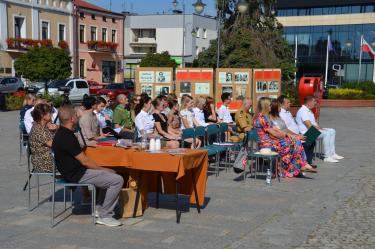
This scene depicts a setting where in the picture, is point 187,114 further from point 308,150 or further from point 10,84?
point 10,84

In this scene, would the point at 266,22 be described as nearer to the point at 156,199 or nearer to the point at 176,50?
the point at 156,199

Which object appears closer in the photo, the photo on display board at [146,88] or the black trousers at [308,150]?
the black trousers at [308,150]

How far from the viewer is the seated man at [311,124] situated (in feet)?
37.9

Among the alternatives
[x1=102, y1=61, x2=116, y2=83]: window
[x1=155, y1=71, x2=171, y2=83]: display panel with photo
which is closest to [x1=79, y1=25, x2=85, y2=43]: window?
[x1=102, y1=61, x2=116, y2=83]: window

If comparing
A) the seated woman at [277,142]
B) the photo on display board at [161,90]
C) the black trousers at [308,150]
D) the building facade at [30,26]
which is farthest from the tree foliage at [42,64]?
the seated woman at [277,142]

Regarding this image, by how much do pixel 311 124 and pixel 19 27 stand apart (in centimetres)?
3689

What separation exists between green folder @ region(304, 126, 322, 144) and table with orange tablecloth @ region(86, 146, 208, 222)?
13.9ft

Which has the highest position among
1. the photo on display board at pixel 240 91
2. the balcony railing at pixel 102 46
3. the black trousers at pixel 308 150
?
the balcony railing at pixel 102 46

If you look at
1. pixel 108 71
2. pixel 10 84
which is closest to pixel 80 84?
pixel 10 84

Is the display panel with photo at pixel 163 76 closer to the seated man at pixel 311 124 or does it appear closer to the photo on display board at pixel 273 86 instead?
the photo on display board at pixel 273 86

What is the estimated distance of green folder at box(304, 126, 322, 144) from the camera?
35.3 ft

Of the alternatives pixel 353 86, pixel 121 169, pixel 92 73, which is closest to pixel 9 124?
pixel 121 169

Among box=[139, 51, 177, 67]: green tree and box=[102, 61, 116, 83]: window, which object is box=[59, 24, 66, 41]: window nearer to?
box=[102, 61, 116, 83]: window

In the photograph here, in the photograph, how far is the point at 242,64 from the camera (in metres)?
26.5
